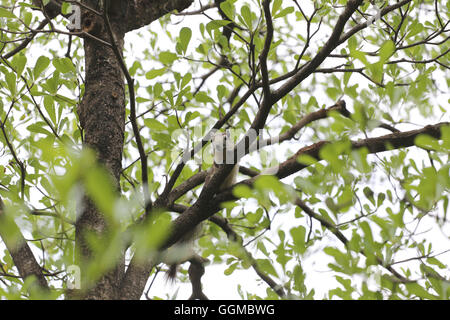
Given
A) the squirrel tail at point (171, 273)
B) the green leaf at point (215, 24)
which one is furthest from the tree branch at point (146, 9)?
the squirrel tail at point (171, 273)

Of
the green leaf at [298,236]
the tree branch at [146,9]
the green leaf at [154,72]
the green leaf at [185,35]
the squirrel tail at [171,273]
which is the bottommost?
the green leaf at [298,236]

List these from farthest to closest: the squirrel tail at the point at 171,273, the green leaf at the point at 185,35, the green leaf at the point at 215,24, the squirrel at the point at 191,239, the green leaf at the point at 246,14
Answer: the squirrel tail at the point at 171,273
the squirrel at the point at 191,239
the green leaf at the point at 185,35
the green leaf at the point at 215,24
the green leaf at the point at 246,14

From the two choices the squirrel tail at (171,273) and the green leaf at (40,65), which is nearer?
the green leaf at (40,65)

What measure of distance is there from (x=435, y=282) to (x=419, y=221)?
1.04 ft

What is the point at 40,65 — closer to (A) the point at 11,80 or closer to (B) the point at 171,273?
(A) the point at 11,80

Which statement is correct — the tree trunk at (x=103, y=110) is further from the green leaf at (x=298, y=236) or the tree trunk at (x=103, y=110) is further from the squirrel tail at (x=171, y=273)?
the green leaf at (x=298, y=236)

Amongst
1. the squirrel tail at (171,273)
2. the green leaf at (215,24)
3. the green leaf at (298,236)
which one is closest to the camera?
the green leaf at (298,236)

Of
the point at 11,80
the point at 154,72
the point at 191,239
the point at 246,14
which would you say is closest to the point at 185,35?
the point at 154,72

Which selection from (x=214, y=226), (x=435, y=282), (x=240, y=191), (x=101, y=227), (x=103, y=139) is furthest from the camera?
(x=214, y=226)

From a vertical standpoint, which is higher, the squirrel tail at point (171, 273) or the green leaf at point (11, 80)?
the green leaf at point (11, 80)
